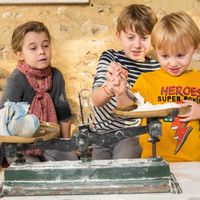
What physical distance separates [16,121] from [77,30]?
1.65 m

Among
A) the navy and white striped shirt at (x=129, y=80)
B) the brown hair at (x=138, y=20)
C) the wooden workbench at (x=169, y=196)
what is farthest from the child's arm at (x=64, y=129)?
the wooden workbench at (x=169, y=196)

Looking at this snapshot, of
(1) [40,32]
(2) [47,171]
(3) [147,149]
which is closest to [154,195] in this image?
(2) [47,171]

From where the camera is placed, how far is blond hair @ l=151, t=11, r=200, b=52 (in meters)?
1.82

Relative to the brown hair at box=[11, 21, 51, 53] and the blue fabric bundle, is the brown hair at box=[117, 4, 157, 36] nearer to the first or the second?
the brown hair at box=[11, 21, 51, 53]

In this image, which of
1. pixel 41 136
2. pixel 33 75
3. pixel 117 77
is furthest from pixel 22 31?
pixel 41 136

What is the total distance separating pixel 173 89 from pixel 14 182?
830 mm

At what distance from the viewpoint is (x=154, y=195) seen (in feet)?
4.33

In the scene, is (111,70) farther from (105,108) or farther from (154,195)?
(105,108)

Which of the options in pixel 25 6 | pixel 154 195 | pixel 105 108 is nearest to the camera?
pixel 154 195

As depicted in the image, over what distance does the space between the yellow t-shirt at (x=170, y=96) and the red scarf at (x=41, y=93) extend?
671 mm

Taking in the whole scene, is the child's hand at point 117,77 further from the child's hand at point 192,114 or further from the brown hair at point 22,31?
the brown hair at point 22,31

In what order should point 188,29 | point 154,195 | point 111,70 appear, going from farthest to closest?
point 188,29, point 111,70, point 154,195

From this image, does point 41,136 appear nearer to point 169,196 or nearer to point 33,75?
point 169,196

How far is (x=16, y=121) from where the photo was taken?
135cm
